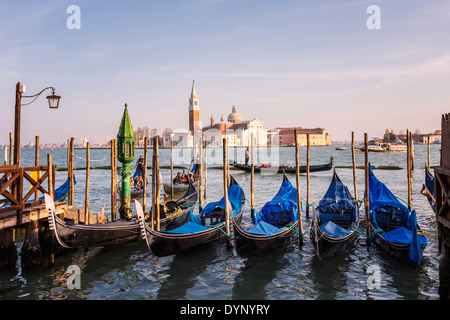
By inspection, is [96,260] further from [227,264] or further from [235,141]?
[235,141]

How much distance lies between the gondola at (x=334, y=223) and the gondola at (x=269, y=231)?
520 millimetres

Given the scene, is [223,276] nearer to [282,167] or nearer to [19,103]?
[19,103]

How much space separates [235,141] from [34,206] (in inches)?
3626

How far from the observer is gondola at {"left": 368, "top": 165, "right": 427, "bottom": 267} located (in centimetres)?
612

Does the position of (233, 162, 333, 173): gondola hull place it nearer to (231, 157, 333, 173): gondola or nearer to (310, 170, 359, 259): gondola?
(231, 157, 333, 173): gondola

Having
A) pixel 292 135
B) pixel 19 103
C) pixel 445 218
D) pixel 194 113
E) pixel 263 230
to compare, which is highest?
pixel 194 113

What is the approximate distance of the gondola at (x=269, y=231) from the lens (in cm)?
674

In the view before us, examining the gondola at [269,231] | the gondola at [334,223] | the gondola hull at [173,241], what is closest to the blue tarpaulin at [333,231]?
the gondola at [334,223]

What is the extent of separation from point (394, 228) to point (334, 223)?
1296 mm

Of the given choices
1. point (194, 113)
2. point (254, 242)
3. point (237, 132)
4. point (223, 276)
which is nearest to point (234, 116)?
point (237, 132)

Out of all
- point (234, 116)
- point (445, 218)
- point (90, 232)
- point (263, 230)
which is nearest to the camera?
point (445, 218)

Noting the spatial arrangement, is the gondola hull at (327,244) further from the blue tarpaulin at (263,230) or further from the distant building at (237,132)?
the distant building at (237,132)

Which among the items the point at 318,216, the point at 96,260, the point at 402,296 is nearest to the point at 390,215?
the point at 318,216

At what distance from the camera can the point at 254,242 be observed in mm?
6812
